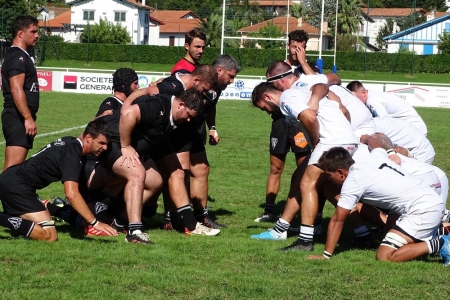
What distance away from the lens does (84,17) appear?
7931cm

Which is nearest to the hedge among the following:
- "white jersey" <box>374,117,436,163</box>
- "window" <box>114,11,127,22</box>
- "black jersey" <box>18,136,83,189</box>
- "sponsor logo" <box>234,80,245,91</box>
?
"sponsor logo" <box>234,80,245,91</box>

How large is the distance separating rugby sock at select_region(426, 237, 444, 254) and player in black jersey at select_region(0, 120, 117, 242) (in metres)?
3.13

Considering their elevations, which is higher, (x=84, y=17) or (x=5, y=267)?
(x=84, y=17)

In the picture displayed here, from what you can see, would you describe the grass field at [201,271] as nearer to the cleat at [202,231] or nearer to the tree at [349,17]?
the cleat at [202,231]

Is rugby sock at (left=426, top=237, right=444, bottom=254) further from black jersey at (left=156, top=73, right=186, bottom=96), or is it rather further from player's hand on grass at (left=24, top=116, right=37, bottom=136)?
player's hand on grass at (left=24, top=116, right=37, bottom=136)

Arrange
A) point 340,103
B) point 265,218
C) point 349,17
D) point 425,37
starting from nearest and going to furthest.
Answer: point 340,103 → point 265,218 → point 425,37 → point 349,17

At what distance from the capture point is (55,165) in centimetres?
734

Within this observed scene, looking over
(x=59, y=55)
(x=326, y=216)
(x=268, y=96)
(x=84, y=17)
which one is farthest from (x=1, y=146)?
A: (x=84, y=17)

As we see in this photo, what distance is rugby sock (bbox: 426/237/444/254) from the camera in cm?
691

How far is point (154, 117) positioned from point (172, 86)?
771mm

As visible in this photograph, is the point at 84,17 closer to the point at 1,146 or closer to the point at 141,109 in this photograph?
the point at 1,146

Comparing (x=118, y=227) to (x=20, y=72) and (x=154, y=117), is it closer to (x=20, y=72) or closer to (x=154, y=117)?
(x=154, y=117)

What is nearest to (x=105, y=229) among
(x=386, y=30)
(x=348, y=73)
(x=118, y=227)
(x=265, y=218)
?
A: (x=118, y=227)

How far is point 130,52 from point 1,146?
118 ft
